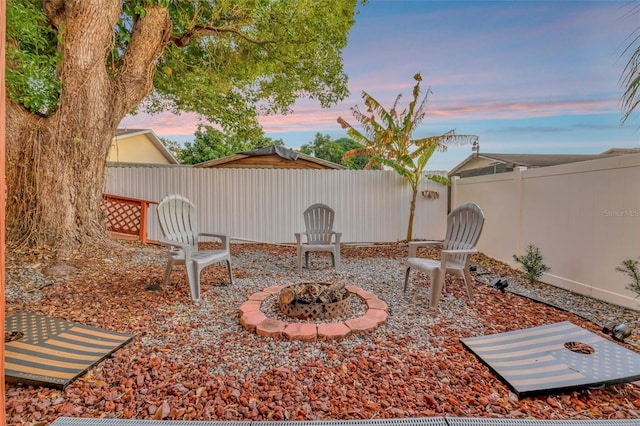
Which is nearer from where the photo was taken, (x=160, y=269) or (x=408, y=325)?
(x=408, y=325)

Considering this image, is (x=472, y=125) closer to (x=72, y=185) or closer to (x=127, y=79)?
(x=127, y=79)

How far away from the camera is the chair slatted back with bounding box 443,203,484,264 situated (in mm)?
3266

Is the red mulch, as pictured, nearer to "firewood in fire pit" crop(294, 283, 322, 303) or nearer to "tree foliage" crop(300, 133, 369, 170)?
"firewood in fire pit" crop(294, 283, 322, 303)

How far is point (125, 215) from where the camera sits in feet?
20.8

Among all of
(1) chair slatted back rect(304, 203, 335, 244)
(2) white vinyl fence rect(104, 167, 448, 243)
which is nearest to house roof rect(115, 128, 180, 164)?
(2) white vinyl fence rect(104, 167, 448, 243)

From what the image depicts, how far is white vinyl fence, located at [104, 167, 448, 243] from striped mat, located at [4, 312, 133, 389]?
4.43 meters

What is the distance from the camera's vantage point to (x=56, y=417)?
4.84ft

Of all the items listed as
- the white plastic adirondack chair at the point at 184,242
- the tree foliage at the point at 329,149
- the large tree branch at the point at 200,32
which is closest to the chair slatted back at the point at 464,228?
the white plastic adirondack chair at the point at 184,242

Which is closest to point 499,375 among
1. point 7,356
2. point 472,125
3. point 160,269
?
point 7,356

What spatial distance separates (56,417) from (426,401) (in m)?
1.89

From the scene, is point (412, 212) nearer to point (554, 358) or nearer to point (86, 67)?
point (554, 358)

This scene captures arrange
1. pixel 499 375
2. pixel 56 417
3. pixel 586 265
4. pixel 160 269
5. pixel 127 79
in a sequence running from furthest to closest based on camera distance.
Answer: pixel 127 79 → pixel 160 269 → pixel 586 265 → pixel 499 375 → pixel 56 417

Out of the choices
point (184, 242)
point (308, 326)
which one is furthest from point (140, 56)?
point (308, 326)

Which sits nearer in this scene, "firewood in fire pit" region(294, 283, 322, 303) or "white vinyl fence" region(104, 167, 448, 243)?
"firewood in fire pit" region(294, 283, 322, 303)
